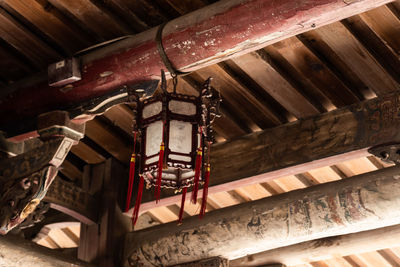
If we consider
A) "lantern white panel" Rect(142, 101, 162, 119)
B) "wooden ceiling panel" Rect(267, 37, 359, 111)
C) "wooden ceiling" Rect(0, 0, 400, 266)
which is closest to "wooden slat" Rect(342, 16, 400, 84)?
"wooden ceiling" Rect(0, 0, 400, 266)

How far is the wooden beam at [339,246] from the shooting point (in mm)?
5754

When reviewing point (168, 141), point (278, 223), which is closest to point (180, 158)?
point (168, 141)

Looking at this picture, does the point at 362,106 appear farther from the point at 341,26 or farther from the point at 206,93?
the point at 206,93

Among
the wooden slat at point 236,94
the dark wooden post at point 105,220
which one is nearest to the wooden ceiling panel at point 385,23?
the wooden slat at point 236,94

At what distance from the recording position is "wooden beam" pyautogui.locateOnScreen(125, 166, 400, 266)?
4.95 m

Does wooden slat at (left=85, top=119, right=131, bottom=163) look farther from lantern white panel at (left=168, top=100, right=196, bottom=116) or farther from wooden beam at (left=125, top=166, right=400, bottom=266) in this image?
lantern white panel at (left=168, top=100, right=196, bottom=116)

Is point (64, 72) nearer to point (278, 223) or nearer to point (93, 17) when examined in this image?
point (93, 17)

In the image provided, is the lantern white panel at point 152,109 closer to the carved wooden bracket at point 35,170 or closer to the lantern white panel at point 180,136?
the lantern white panel at point 180,136

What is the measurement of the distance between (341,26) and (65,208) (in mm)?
2288

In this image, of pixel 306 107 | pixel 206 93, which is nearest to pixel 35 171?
pixel 206 93

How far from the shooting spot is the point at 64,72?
461 cm

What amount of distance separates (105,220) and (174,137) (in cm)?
186

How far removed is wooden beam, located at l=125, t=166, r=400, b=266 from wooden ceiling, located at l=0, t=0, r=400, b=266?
0.52 m

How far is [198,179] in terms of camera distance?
421 cm
